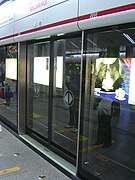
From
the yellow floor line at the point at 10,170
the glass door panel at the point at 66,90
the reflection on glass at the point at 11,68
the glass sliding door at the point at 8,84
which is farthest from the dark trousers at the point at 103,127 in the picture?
the reflection on glass at the point at 11,68

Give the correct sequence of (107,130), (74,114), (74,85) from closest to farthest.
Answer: (107,130) → (74,85) → (74,114)

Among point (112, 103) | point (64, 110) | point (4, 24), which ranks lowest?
point (64, 110)

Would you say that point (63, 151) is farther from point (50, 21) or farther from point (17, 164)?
point (50, 21)

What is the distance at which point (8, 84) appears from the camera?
19.1 ft

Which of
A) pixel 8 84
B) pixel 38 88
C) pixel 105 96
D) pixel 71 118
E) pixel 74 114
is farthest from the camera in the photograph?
pixel 8 84

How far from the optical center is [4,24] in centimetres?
502

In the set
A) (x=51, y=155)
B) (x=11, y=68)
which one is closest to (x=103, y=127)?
(x=51, y=155)

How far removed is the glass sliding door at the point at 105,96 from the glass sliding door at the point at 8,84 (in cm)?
221

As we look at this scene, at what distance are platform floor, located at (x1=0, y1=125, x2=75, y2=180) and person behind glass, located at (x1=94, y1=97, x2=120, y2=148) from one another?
0.74 m

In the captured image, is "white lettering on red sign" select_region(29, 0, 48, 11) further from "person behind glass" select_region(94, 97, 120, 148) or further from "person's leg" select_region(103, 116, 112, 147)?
"person's leg" select_region(103, 116, 112, 147)

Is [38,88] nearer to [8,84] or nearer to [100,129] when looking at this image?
[8,84]

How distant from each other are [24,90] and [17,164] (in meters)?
1.66

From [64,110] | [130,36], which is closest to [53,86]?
[64,110]

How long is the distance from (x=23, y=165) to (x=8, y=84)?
285cm
